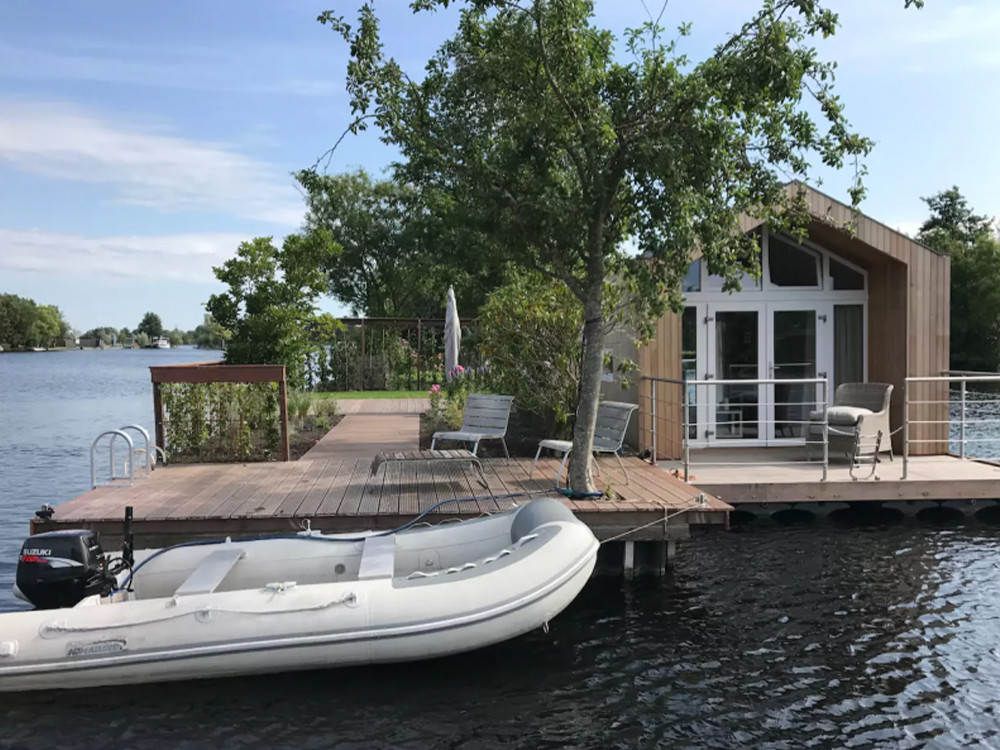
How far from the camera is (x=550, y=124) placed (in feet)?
21.3

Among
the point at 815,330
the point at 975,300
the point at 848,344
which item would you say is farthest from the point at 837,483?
the point at 975,300

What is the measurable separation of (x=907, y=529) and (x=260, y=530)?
19.8ft

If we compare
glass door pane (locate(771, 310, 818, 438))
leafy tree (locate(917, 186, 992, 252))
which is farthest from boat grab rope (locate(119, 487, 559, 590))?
leafy tree (locate(917, 186, 992, 252))

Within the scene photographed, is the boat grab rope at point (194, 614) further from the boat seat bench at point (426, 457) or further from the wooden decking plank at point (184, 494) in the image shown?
the boat seat bench at point (426, 457)

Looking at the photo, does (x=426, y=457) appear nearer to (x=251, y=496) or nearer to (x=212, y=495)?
(x=251, y=496)

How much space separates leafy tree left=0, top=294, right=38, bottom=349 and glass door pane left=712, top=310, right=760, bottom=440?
9209 centimetres

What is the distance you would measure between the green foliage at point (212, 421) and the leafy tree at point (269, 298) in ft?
5.57

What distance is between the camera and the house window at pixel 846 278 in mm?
10344

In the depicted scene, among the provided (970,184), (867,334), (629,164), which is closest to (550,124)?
(629,164)

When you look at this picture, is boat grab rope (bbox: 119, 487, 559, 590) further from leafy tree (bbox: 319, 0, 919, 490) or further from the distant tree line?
the distant tree line

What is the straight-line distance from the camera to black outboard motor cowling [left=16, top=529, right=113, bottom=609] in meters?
4.82

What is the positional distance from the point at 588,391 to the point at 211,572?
3.20m

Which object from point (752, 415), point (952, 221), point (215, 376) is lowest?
point (752, 415)

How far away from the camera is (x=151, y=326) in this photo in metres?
125
